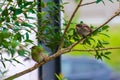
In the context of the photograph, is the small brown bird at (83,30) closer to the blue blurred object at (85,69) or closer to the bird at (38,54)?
the bird at (38,54)

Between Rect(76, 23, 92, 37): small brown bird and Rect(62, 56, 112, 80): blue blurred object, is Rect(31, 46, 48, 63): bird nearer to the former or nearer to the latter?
Rect(76, 23, 92, 37): small brown bird

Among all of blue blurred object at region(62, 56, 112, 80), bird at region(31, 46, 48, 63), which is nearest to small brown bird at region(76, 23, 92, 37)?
bird at region(31, 46, 48, 63)

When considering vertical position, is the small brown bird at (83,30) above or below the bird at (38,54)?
above

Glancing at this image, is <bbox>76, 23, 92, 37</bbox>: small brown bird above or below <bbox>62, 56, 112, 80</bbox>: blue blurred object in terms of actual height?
above

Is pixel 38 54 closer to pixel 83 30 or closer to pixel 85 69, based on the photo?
pixel 83 30

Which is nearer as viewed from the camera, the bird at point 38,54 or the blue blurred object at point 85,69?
the bird at point 38,54

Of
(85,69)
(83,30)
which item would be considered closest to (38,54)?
(83,30)

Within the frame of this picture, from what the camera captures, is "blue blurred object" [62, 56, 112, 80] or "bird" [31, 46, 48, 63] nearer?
"bird" [31, 46, 48, 63]

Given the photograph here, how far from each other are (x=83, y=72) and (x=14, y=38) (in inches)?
58.7

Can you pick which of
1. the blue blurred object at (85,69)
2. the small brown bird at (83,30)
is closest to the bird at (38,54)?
the small brown bird at (83,30)

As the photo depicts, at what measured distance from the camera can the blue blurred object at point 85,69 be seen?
7.74 feet

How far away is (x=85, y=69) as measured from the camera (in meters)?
2.40

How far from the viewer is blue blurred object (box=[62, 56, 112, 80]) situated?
7.74 ft

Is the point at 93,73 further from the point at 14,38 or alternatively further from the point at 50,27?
the point at 14,38
